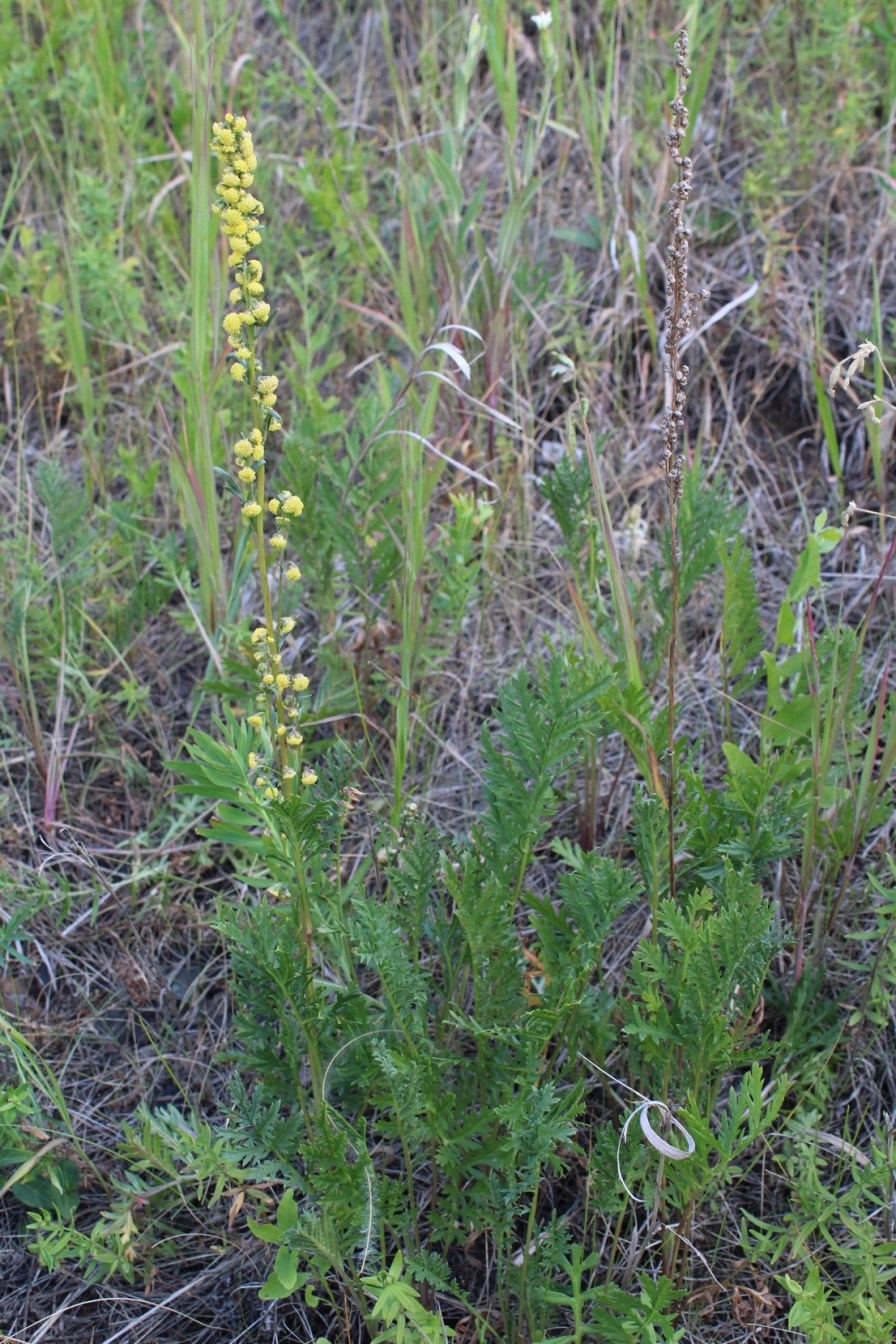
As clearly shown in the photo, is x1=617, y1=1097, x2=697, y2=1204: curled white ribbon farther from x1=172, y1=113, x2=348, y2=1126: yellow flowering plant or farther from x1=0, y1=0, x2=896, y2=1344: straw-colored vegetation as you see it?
x1=172, y1=113, x2=348, y2=1126: yellow flowering plant

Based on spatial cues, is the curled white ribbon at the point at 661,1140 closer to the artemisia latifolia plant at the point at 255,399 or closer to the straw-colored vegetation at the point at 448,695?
the straw-colored vegetation at the point at 448,695

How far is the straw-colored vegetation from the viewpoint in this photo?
1.71 meters

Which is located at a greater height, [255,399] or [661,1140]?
[255,399]

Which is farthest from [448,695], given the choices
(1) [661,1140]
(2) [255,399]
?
(1) [661,1140]

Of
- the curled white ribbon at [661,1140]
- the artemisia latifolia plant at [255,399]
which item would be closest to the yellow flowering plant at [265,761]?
the artemisia latifolia plant at [255,399]

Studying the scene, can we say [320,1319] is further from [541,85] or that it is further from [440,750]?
[541,85]

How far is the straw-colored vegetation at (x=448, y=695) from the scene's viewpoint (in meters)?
1.71

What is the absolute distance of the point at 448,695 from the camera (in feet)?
8.46

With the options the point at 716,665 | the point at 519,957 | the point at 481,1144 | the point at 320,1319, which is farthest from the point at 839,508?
the point at 320,1319

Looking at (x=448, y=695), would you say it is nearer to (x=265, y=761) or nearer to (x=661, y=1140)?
(x=265, y=761)

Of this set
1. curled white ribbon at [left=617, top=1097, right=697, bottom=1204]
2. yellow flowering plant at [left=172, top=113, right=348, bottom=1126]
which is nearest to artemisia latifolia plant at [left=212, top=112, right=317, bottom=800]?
yellow flowering plant at [left=172, top=113, right=348, bottom=1126]

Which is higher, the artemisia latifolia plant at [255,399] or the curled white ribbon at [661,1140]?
the artemisia latifolia plant at [255,399]

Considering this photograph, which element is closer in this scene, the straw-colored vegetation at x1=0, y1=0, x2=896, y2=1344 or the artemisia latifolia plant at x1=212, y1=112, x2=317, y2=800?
the artemisia latifolia plant at x1=212, y1=112, x2=317, y2=800

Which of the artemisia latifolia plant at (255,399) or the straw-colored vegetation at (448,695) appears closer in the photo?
the artemisia latifolia plant at (255,399)
